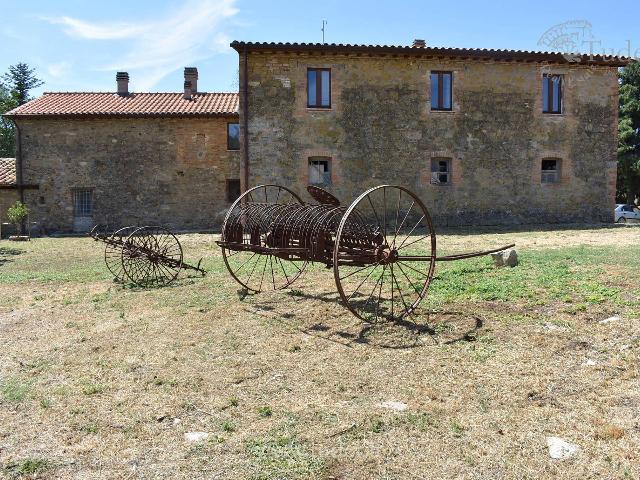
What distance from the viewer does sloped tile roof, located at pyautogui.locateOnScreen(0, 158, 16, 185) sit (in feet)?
76.3

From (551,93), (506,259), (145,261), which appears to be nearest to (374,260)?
(506,259)

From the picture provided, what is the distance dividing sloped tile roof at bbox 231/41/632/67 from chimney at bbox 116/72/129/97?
10290 millimetres

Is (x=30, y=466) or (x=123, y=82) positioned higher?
(x=123, y=82)

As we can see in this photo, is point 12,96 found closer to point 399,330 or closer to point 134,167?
point 134,167

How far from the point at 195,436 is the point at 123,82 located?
80.5ft

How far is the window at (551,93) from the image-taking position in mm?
19469

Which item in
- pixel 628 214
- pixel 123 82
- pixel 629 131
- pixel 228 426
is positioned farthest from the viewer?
pixel 629 131

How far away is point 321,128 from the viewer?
1823 cm

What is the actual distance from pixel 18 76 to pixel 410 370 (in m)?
46.2

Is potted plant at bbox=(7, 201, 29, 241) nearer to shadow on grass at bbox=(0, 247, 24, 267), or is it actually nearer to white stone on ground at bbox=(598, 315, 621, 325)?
shadow on grass at bbox=(0, 247, 24, 267)

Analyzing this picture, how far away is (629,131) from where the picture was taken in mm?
32375

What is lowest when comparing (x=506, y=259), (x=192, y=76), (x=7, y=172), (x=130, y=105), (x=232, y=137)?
(x=506, y=259)

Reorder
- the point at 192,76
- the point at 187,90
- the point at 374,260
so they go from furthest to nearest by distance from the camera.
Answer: the point at 192,76
the point at 187,90
the point at 374,260

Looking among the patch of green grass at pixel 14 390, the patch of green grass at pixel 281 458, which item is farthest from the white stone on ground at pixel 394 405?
the patch of green grass at pixel 14 390
